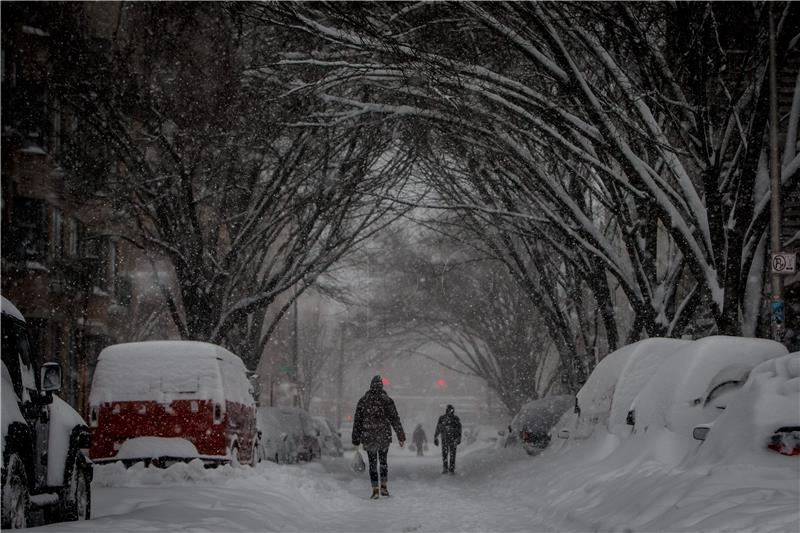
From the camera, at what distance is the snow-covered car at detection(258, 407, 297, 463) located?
69.8 ft

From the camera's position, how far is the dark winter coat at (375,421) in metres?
15.2

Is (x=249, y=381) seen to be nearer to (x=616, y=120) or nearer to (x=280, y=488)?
(x=280, y=488)

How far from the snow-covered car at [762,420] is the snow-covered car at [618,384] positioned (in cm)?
318

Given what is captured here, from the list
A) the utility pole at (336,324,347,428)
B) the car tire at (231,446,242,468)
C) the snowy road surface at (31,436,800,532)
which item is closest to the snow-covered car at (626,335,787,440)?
the snowy road surface at (31,436,800,532)

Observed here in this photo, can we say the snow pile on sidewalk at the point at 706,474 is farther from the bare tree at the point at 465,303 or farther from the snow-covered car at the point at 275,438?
the bare tree at the point at 465,303

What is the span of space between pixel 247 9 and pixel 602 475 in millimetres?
7260

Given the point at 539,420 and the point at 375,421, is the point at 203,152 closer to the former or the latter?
the point at 375,421

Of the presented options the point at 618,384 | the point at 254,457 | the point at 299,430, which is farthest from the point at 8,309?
the point at 299,430

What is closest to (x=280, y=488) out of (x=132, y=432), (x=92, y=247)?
(x=132, y=432)

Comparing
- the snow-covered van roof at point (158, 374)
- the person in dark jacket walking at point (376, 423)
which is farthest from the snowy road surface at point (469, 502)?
the snow-covered van roof at point (158, 374)

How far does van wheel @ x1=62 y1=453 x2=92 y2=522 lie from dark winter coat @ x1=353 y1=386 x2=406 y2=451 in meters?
6.37

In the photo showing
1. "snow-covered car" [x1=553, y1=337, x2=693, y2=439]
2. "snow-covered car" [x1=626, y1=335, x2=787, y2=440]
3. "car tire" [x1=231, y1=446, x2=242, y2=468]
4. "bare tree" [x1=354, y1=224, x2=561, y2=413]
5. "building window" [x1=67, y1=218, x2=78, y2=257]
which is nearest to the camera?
"snow-covered car" [x1=626, y1=335, x2=787, y2=440]

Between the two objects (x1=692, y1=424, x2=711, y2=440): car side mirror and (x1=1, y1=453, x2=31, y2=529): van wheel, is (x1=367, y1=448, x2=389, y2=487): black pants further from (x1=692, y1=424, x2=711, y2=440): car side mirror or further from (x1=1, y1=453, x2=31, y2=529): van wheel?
(x1=1, y1=453, x2=31, y2=529): van wheel

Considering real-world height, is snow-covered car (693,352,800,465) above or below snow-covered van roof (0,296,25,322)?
below
